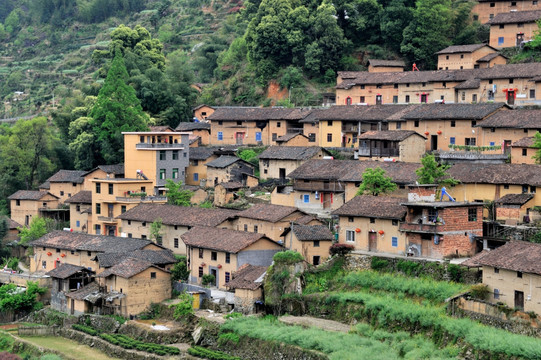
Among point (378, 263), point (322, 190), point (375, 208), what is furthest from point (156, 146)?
point (378, 263)

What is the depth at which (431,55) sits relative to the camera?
72125mm

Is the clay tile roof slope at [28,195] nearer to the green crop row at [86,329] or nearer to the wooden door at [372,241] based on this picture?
the green crop row at [86,329]

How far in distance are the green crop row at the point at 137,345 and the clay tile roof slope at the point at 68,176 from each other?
20.9m

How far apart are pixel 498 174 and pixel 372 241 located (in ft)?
24.9

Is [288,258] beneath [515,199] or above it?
beneath

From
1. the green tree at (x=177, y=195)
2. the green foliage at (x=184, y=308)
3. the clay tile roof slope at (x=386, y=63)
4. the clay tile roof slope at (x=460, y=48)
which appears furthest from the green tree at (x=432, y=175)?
the clay tile roof slope at (x=386, y=63)

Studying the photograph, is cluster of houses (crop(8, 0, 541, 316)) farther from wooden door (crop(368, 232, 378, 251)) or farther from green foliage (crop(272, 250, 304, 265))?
green foliage (crop(272, 250, 304, 265))

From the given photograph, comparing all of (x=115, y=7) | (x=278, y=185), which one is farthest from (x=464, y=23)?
(x=115, y=7)

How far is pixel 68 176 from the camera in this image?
219ft

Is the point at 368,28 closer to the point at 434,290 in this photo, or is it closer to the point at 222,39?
the point at 222,39

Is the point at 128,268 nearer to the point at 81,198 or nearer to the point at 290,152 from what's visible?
the point at 81,198

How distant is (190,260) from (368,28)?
110 ft

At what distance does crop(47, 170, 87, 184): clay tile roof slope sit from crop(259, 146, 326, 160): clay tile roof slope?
46.8 feet

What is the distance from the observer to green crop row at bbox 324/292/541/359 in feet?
114
